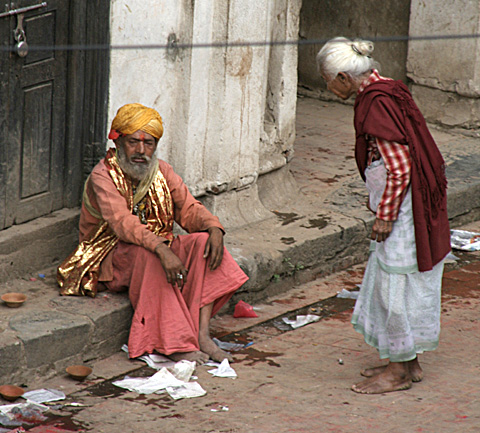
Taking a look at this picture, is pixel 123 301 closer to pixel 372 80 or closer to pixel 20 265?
pixel 20 265

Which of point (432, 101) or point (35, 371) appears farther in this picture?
point (432, 101)

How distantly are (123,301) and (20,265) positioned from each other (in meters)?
0.70

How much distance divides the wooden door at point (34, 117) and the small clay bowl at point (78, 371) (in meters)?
1.06

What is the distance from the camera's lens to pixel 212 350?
4.94m

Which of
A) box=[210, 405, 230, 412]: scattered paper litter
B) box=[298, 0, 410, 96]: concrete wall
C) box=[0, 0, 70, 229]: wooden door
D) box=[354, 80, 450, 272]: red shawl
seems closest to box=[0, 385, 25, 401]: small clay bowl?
box=[210, 405, 230, 412]: scattered paper litter

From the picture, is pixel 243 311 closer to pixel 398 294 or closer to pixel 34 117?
pixel 398 294

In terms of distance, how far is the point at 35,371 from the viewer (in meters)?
4.58

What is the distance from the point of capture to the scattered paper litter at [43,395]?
14.5 feet

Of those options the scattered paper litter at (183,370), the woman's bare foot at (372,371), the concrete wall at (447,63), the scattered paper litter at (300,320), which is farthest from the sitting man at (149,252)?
the concrete wall at (447,63)

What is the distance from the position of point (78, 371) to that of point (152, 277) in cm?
61

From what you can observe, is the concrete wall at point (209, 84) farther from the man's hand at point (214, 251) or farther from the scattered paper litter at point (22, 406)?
the scattered paper litter at point (22, 406)

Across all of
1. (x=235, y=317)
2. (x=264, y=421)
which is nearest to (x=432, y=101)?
(x=235, y=317)

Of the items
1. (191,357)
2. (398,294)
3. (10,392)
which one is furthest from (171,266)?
(398,294)

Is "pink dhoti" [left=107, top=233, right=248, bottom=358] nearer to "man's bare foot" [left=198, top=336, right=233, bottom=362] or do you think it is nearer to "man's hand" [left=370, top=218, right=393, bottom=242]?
"man's bare foot" [left=198, top=336, right=233, bottom=362]
